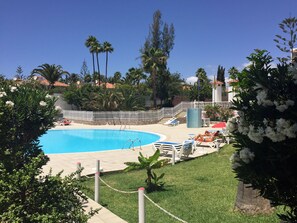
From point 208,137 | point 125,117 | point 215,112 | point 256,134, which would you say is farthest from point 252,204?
point 125,117

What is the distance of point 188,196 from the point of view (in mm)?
7965

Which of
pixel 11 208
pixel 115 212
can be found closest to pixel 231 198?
pixel 115 212

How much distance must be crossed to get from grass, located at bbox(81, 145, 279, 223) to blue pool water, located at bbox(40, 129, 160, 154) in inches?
462

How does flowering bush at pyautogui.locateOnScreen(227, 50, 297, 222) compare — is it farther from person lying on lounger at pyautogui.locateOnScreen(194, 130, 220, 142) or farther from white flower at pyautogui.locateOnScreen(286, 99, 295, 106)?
person lying on lounger at pyautogui.locateOnScreen(194, 130, 220, 142)

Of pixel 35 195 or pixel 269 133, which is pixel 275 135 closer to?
pixel 269 133

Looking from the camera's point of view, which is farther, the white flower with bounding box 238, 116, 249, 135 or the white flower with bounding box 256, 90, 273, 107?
the white flower with bounding box 238, 116, 249, 135

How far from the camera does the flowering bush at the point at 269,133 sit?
2.22m

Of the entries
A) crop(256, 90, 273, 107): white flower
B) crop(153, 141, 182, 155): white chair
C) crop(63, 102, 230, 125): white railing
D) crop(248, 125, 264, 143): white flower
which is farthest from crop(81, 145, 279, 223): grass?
crop(63, 102, 230, 125): white railing

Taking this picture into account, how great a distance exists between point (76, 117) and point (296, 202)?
37974 millimetres

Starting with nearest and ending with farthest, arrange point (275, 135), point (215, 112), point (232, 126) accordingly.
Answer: point (275, 135) < point (232, 126) < point (215, 112)

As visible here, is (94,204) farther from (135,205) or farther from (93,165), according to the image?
(93,165)

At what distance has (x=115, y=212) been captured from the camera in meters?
7.23

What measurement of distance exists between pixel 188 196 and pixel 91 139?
2084 cm

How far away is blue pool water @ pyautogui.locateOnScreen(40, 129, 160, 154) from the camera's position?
23769 mm
